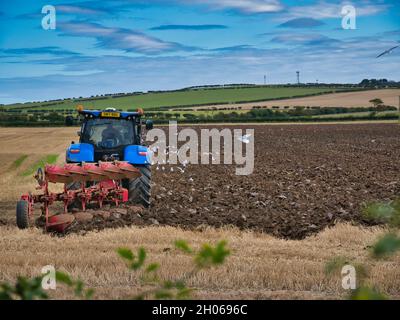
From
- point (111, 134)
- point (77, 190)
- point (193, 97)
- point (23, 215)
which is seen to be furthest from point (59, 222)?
point (193, 97)

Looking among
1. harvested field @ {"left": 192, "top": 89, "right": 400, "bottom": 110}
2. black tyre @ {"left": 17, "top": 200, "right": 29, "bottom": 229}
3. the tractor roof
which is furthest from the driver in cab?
harvested field @ {"left": 192, "top": 89, "right": 400, "bottom": 110}

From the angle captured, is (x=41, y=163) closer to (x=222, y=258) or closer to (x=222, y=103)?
Result: (x=222, y=258)

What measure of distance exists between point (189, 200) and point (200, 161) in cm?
928

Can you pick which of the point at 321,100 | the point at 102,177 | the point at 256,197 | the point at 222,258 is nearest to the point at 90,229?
the point at 102,177

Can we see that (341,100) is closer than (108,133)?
No

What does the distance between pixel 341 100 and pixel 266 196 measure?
219ft

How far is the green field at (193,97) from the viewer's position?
3322 inches

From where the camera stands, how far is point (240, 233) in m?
9.45

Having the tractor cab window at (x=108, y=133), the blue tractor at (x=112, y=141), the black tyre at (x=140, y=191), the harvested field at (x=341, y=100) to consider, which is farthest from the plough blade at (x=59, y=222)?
the harvested field at (x=341, y=100)

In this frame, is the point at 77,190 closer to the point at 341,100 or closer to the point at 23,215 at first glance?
the point at 23,215

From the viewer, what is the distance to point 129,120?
1267cm

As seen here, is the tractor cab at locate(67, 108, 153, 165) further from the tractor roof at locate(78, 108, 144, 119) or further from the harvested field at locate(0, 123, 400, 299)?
the harvested field at locate(0, 123, 400, 299)

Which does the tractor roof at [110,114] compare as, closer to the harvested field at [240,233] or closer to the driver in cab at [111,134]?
the driver in cab at [111,134]

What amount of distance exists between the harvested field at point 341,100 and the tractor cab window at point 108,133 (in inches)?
2401
